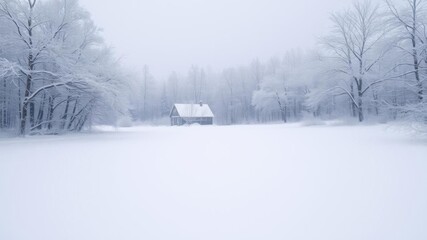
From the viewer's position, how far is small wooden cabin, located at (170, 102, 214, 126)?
1809 inches

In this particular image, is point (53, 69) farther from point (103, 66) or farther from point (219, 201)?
point (219, 201)

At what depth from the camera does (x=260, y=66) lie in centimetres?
5622

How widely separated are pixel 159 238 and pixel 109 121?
19348 millimetres

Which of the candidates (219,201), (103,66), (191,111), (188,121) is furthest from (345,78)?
(188,121)

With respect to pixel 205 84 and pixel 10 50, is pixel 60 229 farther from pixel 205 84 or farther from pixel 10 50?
pixel 205 84

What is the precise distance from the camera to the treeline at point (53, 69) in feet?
45.2

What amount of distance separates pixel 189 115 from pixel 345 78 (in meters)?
27.9

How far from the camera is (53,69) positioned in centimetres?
1605

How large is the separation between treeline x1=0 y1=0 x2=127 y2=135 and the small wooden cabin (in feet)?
87.0

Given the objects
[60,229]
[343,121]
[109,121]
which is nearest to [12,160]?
[60,229]

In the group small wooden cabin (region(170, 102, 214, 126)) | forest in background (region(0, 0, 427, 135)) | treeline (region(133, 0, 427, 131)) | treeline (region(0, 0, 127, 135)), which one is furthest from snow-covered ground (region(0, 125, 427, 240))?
small wooden cabin (region(170, 102, 214, 126))

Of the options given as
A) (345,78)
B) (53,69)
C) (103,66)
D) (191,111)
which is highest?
(345,78)

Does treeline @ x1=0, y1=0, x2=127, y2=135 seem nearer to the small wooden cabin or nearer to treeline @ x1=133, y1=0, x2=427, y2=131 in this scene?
treeline @ x1=133, y1=0, x2=427, y2=131

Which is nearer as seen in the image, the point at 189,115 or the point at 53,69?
the point at 53,69
